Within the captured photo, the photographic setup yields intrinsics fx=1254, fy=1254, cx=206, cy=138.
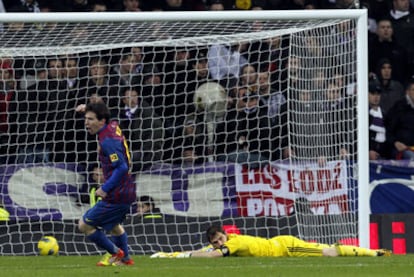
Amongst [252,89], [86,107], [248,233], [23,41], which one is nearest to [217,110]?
[252,89]

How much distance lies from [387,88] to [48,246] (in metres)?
5.71

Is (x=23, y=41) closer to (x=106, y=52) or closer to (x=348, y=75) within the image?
(x=106, y=52)

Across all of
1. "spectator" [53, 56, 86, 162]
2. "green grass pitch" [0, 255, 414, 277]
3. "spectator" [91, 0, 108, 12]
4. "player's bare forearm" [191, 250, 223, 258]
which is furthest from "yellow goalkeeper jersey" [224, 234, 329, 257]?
"spectator" [91, 0, 108, 12]

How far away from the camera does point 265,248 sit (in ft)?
45.8

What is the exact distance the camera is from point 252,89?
629 inches

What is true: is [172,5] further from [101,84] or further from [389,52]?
[389,52]

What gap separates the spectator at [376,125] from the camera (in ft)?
55.6

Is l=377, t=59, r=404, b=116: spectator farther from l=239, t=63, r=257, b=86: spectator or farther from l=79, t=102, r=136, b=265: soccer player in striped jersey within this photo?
l=79, t=102, r=136, b=265: soccer player in striped jersey

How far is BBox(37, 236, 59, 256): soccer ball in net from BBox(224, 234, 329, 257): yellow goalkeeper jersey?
7.18 feet

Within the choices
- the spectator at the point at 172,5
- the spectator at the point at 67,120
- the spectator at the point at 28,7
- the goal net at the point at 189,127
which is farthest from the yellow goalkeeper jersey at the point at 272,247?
the spectator at the point at 28,7

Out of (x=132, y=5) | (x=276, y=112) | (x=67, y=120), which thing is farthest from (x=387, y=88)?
(x=67, y=120)

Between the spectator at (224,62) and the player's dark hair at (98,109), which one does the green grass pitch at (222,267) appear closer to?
the player's dark hair at (98,109)

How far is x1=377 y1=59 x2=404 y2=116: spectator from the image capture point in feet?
57.9

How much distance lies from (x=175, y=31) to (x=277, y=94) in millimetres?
1553
